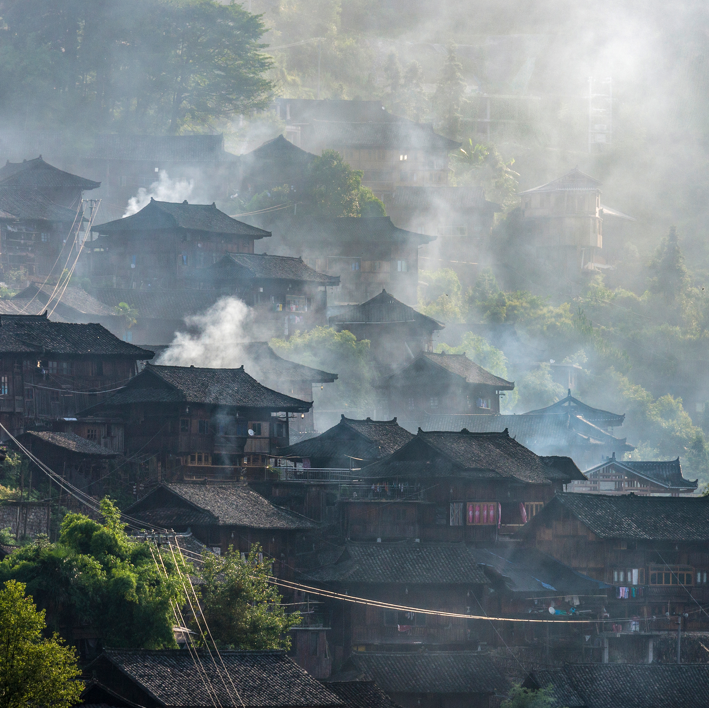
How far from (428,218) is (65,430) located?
44.9 metres

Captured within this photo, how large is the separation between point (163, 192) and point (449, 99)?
36754 mm

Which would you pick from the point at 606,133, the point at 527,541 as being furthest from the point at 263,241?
the point at 606,133

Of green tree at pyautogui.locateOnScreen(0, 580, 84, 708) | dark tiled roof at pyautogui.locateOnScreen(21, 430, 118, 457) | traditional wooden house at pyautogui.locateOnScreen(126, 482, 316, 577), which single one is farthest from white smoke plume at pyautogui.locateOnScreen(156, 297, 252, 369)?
green tree at pyautogui.locateOnScreen(0, 580, 84, 708)

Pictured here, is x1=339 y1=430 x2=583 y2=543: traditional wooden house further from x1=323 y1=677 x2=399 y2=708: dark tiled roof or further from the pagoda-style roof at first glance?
the pagoda-style roof

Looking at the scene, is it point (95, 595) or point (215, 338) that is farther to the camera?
point (215, 338)

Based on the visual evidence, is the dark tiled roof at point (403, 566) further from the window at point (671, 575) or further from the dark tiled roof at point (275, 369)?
the dark tiled roof at point (275, 369)

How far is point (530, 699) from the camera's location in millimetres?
41625

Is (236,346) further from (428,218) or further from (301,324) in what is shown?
(428,218)

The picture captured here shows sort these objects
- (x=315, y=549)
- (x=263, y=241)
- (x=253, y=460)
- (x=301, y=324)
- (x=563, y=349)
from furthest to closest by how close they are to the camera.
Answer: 1. (x=563, y=349)
2. (x=263, y=241)
3. (x=301, y=324)
4. (x=253, y=460)
5. (x=315, y=549)

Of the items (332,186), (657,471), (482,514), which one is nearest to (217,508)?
(482,514)

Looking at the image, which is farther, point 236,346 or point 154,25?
point 154,25

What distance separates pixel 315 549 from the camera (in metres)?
48.6

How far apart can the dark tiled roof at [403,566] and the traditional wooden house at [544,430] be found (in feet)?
66.7

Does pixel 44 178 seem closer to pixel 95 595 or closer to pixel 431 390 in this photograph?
pixel 431 390
